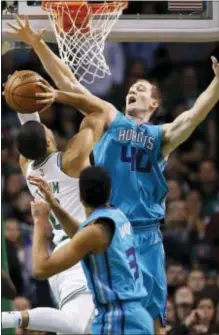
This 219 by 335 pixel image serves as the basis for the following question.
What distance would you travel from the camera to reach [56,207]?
6.01 meters

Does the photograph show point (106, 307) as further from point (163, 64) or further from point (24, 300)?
point (163, 64)

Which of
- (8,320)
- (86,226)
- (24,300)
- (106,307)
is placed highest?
(86,226)

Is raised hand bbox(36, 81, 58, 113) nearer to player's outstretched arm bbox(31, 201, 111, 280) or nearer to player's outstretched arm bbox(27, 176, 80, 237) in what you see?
player's outstretched arm bbox(27, 176, 80, 237)

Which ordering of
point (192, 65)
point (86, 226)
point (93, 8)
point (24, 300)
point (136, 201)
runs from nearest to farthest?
point (86, 226), point (136, 201), point (93, 8), point (24, 300), point (192, 65)

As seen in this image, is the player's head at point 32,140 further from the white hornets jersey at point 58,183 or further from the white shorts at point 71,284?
the white shorts at point 71,284

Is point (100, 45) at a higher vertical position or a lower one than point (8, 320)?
higher

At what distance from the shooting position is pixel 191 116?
6.96m

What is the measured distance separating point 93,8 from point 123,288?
8.00 feet

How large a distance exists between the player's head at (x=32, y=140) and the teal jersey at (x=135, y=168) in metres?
0.39

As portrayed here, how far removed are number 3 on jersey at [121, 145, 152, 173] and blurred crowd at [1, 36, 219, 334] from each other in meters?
1.97

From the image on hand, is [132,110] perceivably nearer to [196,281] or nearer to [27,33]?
[27,33]

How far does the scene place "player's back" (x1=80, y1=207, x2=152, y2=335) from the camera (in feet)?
19.0

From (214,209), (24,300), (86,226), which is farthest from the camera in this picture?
(214,209)

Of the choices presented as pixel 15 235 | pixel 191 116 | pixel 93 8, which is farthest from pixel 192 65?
pixel 191 116
